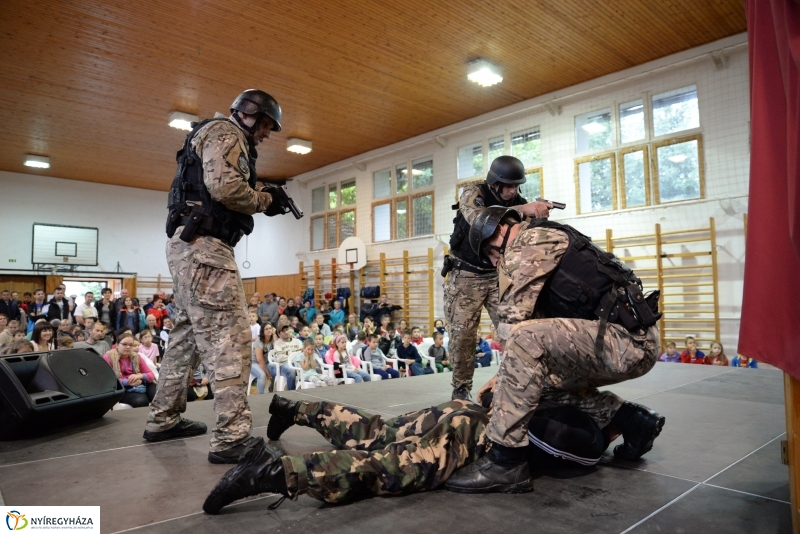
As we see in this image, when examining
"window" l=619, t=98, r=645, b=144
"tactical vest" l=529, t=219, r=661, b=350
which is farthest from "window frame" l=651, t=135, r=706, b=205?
"tactical vest" l=529, t=219, r=661, b=350

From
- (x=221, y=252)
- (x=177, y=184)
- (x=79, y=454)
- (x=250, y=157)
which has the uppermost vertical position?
(x=250, y=157)

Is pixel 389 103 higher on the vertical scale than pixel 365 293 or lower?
higher

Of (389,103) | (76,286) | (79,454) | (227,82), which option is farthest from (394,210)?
(79,454)

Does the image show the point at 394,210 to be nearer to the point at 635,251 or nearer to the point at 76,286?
the point at 635,251

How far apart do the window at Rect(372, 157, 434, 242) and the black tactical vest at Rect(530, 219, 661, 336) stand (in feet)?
32.0

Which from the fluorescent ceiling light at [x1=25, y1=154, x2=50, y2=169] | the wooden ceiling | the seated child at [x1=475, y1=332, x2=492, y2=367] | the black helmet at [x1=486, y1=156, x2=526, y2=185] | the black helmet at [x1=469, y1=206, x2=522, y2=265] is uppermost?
the wooden ceiling

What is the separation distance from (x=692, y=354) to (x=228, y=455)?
7.04 meters

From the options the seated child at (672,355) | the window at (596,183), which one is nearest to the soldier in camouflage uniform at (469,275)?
the seated child at (672,355)

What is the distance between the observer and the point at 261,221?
52.9ft

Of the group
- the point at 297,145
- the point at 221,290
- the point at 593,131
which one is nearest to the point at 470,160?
the point at 593,131

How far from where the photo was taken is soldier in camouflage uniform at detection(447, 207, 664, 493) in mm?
1779

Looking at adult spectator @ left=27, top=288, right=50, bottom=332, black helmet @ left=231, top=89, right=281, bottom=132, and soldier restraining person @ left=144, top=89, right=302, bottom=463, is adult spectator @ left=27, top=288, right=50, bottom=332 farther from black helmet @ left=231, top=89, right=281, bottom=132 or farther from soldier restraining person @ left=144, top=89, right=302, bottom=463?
black helmet @ left=231, top=89, right=281, bottom=132

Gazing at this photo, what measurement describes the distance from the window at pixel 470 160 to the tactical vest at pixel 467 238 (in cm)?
768

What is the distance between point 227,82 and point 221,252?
7534 mm
